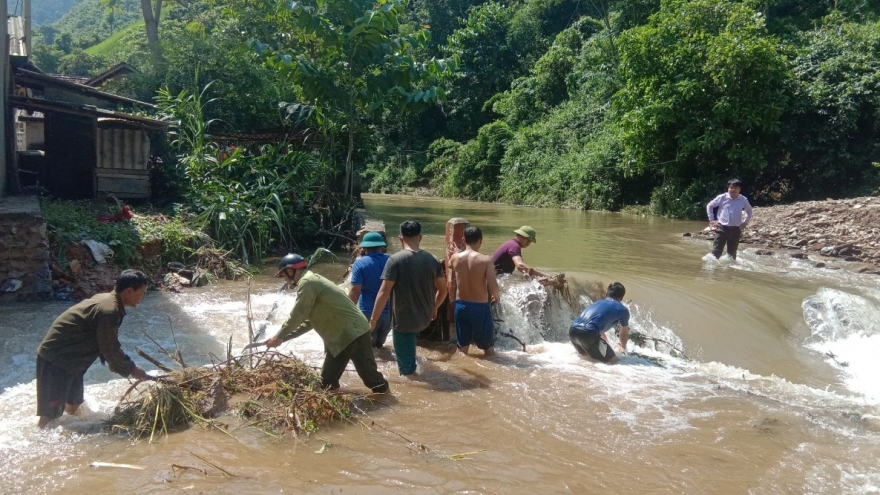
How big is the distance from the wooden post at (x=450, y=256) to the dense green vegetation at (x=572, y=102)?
15.8 ft

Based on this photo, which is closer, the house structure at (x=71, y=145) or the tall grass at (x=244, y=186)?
the house structure at (x=71, y=145)

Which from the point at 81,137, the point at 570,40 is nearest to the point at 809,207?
the point at 81,137

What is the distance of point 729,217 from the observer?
12.2 metres

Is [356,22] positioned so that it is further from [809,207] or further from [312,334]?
[809,207]

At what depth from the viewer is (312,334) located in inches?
343

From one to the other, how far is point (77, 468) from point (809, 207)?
1501cm

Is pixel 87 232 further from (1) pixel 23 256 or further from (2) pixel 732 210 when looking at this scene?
(2) pixel 732 210

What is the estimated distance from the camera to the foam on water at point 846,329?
29.0 feet

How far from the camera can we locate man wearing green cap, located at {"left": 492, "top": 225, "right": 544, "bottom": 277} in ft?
28.4

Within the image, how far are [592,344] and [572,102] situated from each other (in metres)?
25.5

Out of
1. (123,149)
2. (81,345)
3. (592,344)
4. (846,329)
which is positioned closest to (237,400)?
(81,345)

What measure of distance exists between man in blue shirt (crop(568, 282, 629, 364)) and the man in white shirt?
520 cm

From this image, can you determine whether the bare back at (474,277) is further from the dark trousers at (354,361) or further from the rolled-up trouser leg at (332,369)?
the rolled-up trouser leg at (332,369)

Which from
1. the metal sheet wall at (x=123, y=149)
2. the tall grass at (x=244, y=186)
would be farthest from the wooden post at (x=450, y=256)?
the metal sheet wall at (x=123, y=149)
